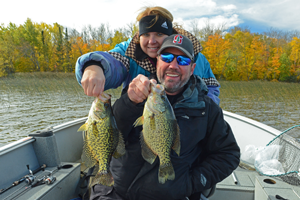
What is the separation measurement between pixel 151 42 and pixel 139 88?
1.17 meters

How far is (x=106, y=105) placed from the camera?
5.08ft

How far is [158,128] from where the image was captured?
1500mm

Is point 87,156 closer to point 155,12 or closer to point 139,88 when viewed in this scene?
point 139,88

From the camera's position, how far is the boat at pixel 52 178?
7.10 feet

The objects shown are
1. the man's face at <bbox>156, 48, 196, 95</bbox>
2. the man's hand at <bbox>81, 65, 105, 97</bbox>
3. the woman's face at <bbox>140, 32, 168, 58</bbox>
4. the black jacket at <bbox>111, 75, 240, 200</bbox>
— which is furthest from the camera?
the woman's face at <bbox>140, 32, 168, 58</bbox>

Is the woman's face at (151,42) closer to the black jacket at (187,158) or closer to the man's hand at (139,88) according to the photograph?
the black jacket at (187,158)

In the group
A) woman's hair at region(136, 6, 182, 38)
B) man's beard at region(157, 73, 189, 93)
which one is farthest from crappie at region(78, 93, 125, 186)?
woman's hair at region(136, 6, 182, 38)

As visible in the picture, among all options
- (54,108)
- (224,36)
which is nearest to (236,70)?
(224,36)

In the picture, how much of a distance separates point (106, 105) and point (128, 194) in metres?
1.04

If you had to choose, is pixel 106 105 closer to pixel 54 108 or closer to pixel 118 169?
pixel 118 169

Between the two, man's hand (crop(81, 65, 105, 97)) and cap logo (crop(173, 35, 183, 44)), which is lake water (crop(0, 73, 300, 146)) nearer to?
man's hand (crop(81, 65, 105, 97))

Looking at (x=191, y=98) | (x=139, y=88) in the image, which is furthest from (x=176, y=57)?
(x=139, y=88)

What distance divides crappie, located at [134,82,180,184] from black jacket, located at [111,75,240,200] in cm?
31

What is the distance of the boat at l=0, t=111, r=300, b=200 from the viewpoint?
2164 millimetres
